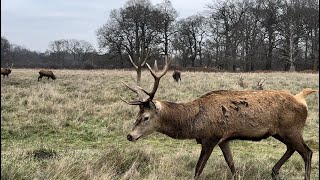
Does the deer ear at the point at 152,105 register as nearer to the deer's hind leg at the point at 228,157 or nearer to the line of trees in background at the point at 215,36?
the deer's hind leg at the point at 228,157

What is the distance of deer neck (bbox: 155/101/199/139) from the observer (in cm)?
666

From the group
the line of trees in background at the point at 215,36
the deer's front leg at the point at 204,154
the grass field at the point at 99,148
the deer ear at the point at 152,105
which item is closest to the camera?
the grass field at the point at 99,148

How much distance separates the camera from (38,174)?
558 centimetres

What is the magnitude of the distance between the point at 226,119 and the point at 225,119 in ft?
0.05

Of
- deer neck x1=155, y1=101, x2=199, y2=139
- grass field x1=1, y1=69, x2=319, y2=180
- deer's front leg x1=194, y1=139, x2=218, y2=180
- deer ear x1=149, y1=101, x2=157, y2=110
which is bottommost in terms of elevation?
grass field x1=1, y1=69, x2=319, y2=180

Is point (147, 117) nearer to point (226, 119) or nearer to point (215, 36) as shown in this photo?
point (226, 119)

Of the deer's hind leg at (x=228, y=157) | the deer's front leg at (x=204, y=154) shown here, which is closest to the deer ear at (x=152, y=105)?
the deer's front leg at (x=204, y=154)

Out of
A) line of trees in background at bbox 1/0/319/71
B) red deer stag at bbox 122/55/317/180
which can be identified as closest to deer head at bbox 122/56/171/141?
red deer stag at bbox 122/55/317/180

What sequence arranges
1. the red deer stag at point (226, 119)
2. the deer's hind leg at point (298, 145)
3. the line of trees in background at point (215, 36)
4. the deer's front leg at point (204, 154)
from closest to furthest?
1. the deer's front leg at point (204, 154)
2. the red deer stag at point (226, 119)
3. the deer's hind leg at point (298, 145)
4. the line of trees in background at point (215, 36)

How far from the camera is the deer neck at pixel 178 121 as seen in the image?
21.9 ft

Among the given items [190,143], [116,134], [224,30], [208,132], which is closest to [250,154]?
[190,143]

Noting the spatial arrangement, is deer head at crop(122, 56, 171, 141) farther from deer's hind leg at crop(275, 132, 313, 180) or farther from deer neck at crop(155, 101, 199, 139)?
deer's hind leg at crop(275, 132, 313, 180)

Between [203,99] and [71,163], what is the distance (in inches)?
89.5

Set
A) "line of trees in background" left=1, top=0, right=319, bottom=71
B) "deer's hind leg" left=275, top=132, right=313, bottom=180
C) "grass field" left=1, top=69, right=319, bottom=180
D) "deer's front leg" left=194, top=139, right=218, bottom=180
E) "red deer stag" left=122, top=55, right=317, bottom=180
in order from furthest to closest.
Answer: "line of trees in background" left=1, top=0, right=319, bottom=71, "deer's hind leg" left=275, top=132, right=313, bottom=180, "red deer stag" left=122, top=55, right=317, bottom=180, "deer's front leg" left=194, top=139, right=218, bottom=180, "grass field" left=1, top=69, right=319, bottom=180
